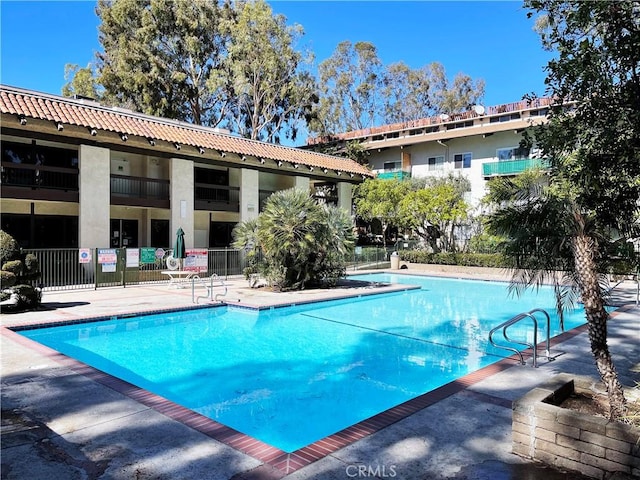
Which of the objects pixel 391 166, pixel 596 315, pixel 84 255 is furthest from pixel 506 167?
pixel 596 315

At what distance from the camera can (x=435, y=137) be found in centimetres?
3288

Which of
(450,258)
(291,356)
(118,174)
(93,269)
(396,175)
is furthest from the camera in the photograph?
(396,175)

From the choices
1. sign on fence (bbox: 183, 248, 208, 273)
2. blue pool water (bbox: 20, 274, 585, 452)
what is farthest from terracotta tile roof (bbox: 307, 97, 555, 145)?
sign on fence (bbox: 183, 248, 208, 273)

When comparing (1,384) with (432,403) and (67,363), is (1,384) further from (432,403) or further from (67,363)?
(432,403)

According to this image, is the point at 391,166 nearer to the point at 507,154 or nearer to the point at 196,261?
the point at 507,154

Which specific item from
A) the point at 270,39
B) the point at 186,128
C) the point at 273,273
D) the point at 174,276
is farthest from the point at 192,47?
the point at 273,273

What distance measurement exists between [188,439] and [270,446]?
2.68 feet

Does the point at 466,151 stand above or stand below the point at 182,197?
above

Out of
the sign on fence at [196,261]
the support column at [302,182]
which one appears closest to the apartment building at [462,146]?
the support column at [302,182]

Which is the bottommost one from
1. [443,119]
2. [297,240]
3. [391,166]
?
[297,240]

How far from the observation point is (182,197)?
22.0 metres

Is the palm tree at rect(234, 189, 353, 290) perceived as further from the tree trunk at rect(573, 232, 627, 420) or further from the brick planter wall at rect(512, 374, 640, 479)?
the brick planter wall at rect(512, 374, 640, 479)

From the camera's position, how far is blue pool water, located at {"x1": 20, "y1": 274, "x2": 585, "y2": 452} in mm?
6715

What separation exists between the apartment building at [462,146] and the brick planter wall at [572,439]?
2653 centimetres
